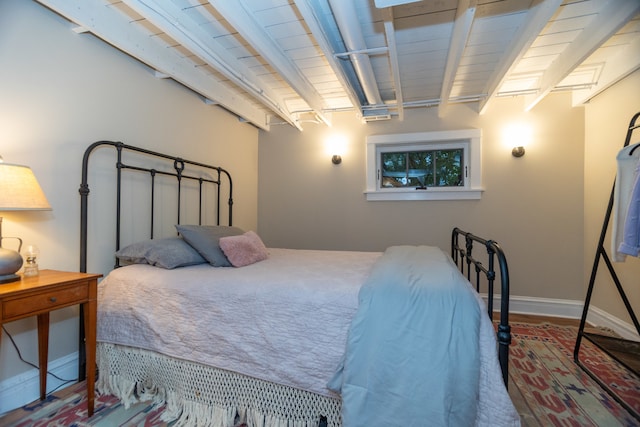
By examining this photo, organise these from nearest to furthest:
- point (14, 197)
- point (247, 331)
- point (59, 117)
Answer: point (14, 197), point (247, 331), point (59, 117)

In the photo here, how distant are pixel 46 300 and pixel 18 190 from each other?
0.50 metres

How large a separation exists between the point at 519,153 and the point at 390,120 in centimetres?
134

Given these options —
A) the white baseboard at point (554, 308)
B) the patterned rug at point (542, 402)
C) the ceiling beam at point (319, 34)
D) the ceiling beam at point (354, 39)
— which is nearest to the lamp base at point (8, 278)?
the patterned rug at point (542, 402)

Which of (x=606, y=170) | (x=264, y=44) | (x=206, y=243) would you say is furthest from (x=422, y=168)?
(x=206, y=243)

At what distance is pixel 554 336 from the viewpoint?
7.89ft

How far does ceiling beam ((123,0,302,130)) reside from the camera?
5.34 feet

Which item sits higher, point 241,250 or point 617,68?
point 617,68

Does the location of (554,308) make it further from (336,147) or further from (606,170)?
(336,147)

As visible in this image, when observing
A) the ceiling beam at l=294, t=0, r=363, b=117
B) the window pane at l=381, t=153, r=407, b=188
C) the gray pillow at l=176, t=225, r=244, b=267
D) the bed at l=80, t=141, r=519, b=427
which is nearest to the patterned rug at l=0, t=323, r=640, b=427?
the bed at l=80, t=141, r=519, b=427

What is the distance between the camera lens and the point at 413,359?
44.9 inches

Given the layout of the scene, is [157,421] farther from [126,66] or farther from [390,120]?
[390,120]

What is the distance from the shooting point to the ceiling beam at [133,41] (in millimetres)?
1632

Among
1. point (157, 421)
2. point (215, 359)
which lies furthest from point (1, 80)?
point (157, 421)

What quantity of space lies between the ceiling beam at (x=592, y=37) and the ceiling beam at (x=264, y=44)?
199 cm
